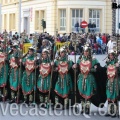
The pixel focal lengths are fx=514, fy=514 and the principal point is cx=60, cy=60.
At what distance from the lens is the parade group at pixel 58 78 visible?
39.9 feet

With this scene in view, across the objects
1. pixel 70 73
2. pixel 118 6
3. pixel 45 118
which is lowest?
pixel 45 118

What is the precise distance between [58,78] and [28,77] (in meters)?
0.99

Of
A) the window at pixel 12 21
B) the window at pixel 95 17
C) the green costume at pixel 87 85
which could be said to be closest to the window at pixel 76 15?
the window at pixel 95 17

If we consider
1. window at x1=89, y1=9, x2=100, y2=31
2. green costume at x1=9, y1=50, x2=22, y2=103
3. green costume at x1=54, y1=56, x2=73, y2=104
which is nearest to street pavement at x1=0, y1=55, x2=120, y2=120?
green costume at x1=54, y1=56, x2=73, y2=104

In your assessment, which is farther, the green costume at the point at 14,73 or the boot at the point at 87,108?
the green costume at the point at 14,73

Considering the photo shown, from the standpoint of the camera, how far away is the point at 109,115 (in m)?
12.2

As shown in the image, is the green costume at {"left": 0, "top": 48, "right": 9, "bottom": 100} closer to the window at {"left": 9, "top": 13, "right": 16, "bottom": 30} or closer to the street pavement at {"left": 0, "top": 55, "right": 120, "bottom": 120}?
the street pavement at {"left": 0, "top": 55, "right": 120, "bottom": 120}

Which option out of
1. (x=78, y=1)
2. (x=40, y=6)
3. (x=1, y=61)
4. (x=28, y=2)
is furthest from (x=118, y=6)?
(x=28, y=2)

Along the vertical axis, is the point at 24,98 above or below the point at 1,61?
below

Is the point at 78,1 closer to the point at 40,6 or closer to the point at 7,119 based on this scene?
the point at 40,6

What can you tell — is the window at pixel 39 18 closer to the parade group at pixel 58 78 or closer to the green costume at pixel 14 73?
the parade group at pixel 58 78

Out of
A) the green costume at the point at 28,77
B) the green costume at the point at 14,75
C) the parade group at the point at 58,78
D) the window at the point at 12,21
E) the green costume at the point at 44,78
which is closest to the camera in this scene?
the parade group at the point at 58,78

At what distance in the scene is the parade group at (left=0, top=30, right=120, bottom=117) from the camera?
12.2 meters

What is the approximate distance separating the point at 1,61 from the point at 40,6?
36483 millimetres
